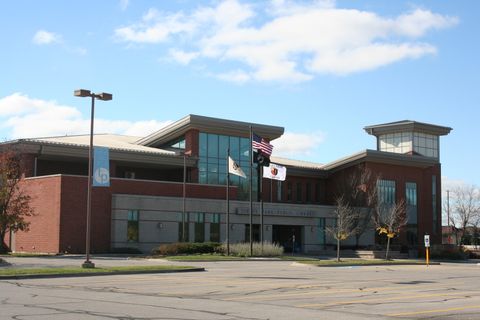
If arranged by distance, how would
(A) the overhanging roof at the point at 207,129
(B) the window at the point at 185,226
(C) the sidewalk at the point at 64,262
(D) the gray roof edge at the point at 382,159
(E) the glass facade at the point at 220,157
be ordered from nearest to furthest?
1. (C) the sidewalk at the point at 64,262
2. (B) the window at the point at 185,226
3. (A) the overhanging roof at the point at 207,129
4. (E) the glass facade at the point at 220,157
5. (D) the gray roof edge at the point at 382,159

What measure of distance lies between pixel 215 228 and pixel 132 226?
8.54m

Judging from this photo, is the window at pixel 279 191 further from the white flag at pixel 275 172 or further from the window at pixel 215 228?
the white flag at pixel 275 172

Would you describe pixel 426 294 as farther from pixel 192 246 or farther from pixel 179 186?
pixel 179 186

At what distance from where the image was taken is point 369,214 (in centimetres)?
6919

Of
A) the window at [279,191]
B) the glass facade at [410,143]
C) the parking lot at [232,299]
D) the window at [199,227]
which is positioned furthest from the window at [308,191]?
the parking lot at [232,299]

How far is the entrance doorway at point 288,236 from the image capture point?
6694 centimetres

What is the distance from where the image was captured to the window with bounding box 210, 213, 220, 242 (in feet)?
194

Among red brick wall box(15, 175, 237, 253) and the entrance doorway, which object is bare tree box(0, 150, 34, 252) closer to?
red brick wall box(15, 175, 237, 253)

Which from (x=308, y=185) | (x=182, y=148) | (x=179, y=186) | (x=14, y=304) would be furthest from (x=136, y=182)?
(x=14, y=304)

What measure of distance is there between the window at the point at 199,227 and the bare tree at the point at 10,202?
14.3 metres

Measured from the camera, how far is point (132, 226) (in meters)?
54.3

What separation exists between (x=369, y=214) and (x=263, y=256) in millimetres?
23354

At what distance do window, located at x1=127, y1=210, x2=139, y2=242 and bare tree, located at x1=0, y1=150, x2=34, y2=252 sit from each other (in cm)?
779

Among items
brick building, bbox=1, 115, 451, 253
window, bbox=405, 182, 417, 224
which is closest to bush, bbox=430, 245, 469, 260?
brick building, bbox=1, 115, 451, 253
